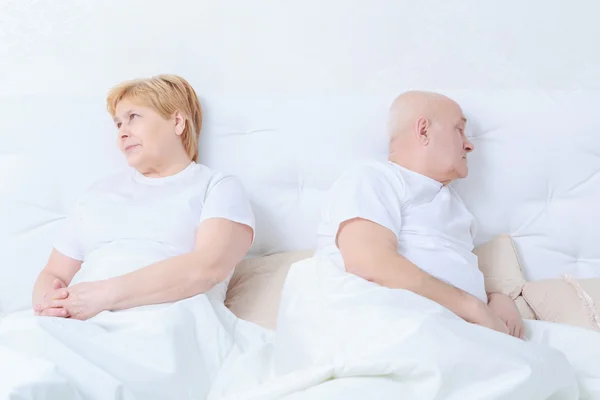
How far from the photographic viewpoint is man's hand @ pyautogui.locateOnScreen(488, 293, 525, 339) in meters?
1.54

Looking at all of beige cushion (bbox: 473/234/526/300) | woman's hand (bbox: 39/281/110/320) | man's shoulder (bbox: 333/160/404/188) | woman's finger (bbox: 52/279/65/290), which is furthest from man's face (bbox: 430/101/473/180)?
woman's finger (bbox: 52/279/65/290)

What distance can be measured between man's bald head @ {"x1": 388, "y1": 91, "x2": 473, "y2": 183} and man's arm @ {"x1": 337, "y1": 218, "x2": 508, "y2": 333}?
0.28 m

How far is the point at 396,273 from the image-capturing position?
4.88ft

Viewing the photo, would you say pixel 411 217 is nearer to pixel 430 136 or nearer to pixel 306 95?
pixel 430 136

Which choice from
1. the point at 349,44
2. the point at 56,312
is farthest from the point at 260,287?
the point at 349,44

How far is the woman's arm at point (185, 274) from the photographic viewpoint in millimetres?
1536

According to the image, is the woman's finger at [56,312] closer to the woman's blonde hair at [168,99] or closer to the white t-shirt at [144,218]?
the white t-shirt at [144,218]

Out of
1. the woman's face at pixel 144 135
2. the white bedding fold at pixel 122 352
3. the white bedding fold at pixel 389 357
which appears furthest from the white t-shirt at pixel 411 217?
the woman's face at pixel 144 135

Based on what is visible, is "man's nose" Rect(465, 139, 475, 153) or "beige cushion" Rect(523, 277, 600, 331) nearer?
"beige cushion" Rect(523, 277, 600, 331)

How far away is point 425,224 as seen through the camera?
65.6 inches

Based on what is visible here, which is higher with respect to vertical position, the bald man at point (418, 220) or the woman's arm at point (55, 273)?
the bald man at point (418, 220)

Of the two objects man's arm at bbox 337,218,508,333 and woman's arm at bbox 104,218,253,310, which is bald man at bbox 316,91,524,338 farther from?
woman's arm at bbox 104,218,253,310

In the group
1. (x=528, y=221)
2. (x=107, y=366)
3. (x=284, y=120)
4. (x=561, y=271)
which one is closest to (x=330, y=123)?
(x=284, y=120)

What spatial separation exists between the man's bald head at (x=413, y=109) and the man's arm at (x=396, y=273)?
0.37 metres
